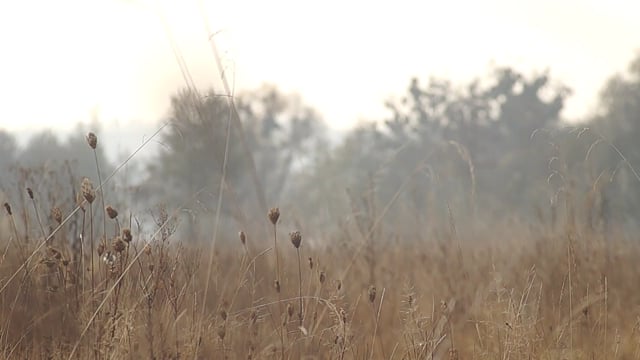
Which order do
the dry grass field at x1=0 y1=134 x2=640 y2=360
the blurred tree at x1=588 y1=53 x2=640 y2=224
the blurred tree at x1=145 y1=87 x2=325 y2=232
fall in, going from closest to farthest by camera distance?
1. the dry grass field at x1=0 y1=134 x2=640 y2=360
2. the blurred tree at x1=588 y1=53 x2=640 y2=224
3. the blurred tree at x1=145 y1=87 x2=325 y2=232

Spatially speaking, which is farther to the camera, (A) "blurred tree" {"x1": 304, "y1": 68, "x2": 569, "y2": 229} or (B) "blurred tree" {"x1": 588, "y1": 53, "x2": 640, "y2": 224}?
(A) "blurred tree" {"x1": 304, "y1": 68, "x2": 569, "y2": 229}

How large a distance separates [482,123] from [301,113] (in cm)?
1367

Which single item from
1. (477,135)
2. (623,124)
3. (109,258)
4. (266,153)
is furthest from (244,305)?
(266,153)

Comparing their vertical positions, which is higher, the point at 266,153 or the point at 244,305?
the point at 266,153

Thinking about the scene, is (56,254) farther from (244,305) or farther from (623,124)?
(623,124)

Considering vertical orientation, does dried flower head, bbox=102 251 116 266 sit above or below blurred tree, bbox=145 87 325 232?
below

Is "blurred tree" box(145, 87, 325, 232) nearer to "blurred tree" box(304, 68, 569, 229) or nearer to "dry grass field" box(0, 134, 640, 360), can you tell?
"blurred tree" box(304, 68, 569, 229)

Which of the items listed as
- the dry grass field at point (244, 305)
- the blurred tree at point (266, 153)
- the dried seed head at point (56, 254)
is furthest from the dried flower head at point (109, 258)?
the blurred tree at point (266, 153)

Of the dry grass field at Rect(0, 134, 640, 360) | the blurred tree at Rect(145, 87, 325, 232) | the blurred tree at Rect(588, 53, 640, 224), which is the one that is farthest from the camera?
the blurred tree at Rect(145, 87, 325, 232)

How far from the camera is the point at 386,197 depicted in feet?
104

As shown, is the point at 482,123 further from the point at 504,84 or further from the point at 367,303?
the point at 367,303

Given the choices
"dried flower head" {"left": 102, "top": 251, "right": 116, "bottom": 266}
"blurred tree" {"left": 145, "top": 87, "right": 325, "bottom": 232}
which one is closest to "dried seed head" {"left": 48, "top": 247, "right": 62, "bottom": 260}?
"dried flower head" {"left": 102, "top": 251, "right": 116, "bottom": 266}

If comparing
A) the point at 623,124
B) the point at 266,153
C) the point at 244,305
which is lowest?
the point at 244,305

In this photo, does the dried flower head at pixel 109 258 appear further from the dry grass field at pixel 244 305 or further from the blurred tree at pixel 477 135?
the blurred tree at pixel 477 135
